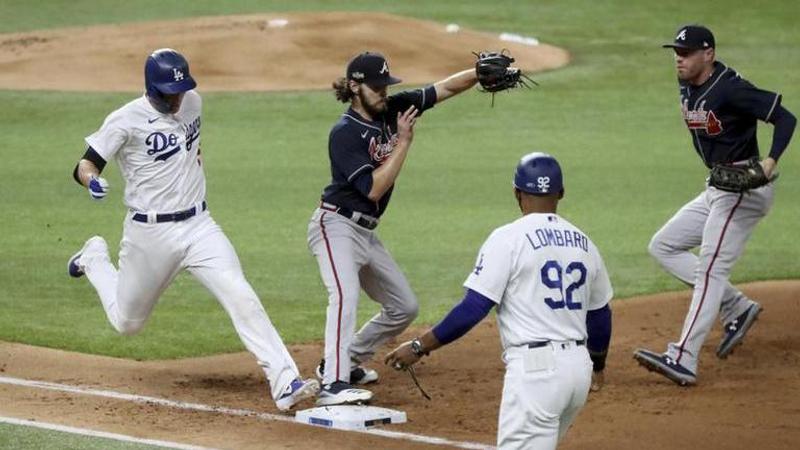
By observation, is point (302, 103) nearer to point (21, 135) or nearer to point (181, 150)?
point (21, 135)

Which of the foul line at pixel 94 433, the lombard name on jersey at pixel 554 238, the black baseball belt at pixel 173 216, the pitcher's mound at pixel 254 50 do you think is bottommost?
the pitcher's mound at pixel 254 50

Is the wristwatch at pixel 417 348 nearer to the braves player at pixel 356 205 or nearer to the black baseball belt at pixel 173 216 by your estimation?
the braves player at pixel 356 205

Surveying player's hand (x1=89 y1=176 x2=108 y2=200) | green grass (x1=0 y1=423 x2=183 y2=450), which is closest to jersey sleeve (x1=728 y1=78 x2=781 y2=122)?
player's hand (x1=89 y1=176 x2=108 y2=200)

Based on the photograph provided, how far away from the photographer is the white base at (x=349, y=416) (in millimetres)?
8062

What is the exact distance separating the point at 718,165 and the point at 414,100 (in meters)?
1.90

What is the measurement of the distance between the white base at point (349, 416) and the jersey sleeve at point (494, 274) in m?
2.05

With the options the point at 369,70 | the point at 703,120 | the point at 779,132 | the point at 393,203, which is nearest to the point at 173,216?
the point at 369,70

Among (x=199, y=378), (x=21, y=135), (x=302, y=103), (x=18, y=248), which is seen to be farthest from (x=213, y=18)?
(x=199, y=378)

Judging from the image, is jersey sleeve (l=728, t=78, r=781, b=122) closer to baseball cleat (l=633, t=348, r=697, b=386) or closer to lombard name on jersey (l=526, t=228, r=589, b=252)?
baseball cleat (l=633, t=348, r=697, b=386)

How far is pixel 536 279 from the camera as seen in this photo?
6.23 m

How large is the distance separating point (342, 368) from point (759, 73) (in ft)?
55.2

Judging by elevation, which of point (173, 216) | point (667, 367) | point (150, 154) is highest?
point (150, 154)

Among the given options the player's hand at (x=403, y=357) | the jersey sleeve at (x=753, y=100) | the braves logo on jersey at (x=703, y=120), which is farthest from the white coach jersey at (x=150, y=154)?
the jersey sleeve at (x=753, y=100)

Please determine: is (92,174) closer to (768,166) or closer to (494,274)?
(494,274)
